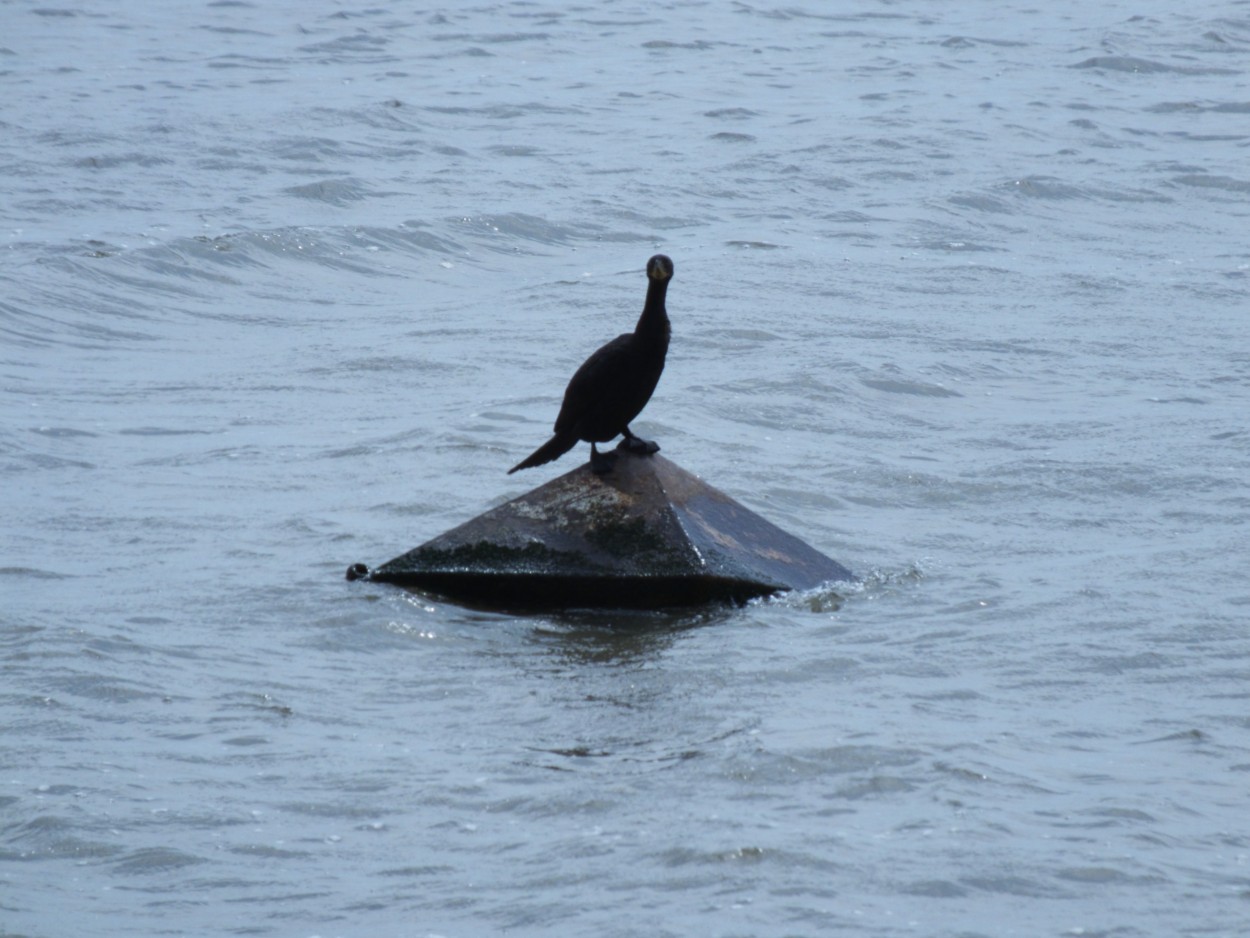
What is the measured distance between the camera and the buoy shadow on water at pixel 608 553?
6.58 metres

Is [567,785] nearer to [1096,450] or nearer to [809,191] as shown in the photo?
[1096,450]

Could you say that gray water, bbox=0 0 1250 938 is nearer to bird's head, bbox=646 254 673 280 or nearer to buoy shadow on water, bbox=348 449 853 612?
buoy shadow on water, bbox=348 449 853 612

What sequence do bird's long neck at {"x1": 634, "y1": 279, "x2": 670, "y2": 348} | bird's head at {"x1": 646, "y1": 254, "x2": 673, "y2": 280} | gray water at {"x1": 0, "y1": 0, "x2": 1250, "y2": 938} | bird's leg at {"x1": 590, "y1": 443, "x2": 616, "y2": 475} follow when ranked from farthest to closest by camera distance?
bird's leg at {"x1": 590, "y1": 443, "x2": 616, "y2": 475}
bird's long neck at {"x1": 634, "y1": 279, "x2": 670, "y2": 348}
bird's head at {"x1": 646, "y1": 254, "x2": 673, "y2": 280}
gray water at {"x1": 0, "y1": 0, "x2": 1250, "y2": 938}

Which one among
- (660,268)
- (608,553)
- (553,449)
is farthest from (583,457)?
(660,268)

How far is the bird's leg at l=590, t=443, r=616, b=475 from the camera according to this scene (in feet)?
22.3

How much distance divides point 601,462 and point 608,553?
0.41 m

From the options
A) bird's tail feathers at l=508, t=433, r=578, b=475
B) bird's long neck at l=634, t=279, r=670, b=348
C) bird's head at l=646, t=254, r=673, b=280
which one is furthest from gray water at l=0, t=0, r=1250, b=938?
bird's head at l=646, t=254, r=673, b=280

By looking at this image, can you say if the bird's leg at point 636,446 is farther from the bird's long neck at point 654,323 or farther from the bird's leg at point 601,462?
the bird's long neck at point 654,323

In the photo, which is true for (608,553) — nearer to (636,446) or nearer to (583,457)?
(636,446)

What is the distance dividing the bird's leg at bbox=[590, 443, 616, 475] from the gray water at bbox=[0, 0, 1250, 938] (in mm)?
588

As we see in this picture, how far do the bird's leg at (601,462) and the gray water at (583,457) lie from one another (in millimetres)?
588

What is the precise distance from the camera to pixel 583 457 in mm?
9125

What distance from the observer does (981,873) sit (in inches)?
182

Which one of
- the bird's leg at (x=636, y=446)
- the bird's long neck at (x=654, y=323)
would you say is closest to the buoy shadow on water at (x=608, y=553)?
the bird's leg at (x=636, y=446)
